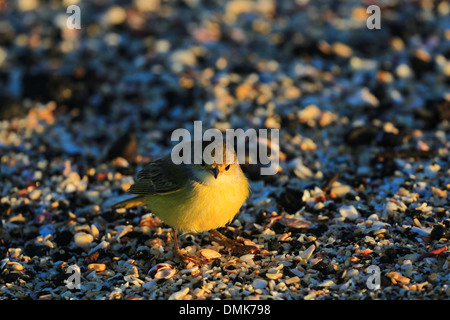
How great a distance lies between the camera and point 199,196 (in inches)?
165

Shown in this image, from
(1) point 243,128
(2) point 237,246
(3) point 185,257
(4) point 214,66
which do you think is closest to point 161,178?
(3) point 185,257

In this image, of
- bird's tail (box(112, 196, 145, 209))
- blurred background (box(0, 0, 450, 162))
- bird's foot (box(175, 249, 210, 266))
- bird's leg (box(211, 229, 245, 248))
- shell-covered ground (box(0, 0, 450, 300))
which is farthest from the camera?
blurred background (box(0, 0, 450, 162))

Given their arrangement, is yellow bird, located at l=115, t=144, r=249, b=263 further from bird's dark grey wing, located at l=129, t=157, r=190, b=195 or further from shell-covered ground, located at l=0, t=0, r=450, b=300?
shell-covered ground, located at l=0, t=0, r=450, b=300

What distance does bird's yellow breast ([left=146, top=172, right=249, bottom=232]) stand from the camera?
163 inches

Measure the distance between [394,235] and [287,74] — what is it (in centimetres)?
330

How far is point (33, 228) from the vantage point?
16.1 ft

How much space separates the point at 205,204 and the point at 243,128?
2284 millimetres

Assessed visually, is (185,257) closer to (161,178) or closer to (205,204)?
(205,204)

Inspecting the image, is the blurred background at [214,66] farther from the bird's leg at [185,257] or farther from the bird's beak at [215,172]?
the bird's beak at [215,172]

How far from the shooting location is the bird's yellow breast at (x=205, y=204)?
163 inches

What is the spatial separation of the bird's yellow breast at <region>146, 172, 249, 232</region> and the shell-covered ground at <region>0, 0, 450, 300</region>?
1.17 ft

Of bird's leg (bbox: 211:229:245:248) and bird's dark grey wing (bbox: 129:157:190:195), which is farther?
bird's leg (bbox: 211:229:245:248)

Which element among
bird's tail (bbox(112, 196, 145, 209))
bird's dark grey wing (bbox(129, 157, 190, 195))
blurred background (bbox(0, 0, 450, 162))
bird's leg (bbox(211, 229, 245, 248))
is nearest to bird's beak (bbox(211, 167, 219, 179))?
bird's dark grey wing (bbox(129, 157, 190, 195))

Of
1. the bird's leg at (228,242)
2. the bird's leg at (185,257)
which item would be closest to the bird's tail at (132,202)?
the bird's leg at (185,257)
